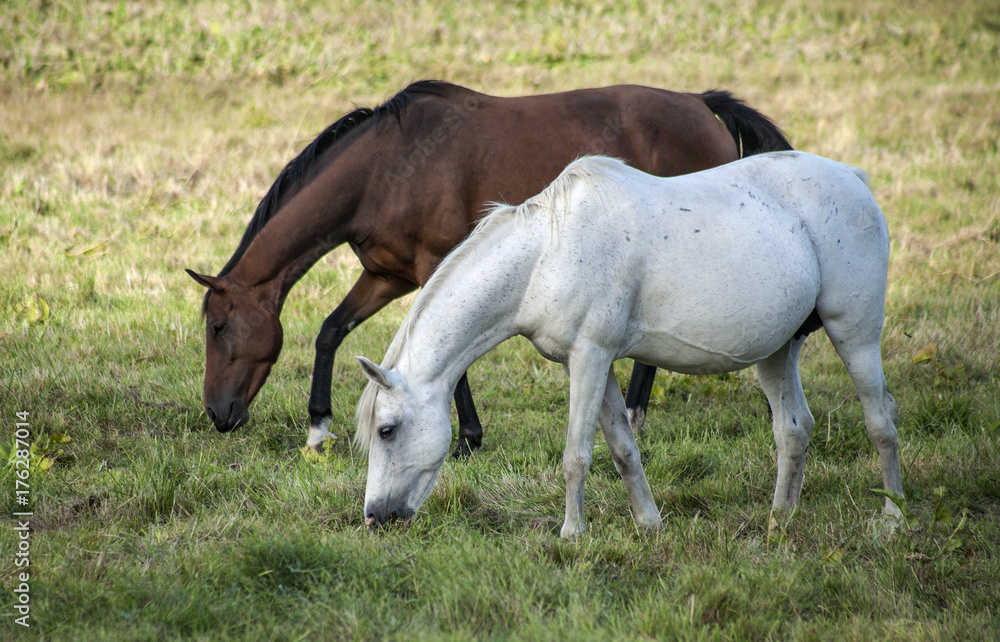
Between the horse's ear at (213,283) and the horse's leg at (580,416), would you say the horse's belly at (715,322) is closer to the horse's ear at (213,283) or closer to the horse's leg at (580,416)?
the horse's leg at (580,416)

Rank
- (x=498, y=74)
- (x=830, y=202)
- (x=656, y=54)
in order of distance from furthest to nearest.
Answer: (x=656, y=54)
(x=498, y=74)
(x=830, y=202)

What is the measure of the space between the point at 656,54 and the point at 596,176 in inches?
499

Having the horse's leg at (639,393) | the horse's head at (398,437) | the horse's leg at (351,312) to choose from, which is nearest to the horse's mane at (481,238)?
the horse's head at (398,437)

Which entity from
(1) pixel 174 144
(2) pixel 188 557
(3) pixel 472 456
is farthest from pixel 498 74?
(2) pixel 188 557

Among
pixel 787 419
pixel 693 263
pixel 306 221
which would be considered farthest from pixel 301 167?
pixel 787 419

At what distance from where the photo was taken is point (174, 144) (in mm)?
10438

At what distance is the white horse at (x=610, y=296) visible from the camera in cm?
334

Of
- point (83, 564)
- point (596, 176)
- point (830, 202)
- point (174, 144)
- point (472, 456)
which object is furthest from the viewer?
point (174, 144)

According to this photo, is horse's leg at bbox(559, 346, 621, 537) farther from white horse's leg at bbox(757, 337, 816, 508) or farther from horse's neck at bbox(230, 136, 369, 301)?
horse's neck at bbox(230, 136, 369, 301)

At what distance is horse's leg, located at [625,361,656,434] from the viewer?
5.15m

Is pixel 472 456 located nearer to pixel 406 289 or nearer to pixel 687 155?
pixel 406 289

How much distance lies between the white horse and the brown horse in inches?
52.0

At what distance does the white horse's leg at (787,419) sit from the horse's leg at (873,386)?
23 cm

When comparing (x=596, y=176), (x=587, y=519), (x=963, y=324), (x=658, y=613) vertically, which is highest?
(x=596, y=176)
